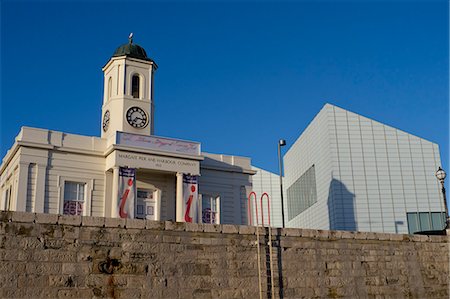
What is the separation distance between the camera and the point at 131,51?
108ft

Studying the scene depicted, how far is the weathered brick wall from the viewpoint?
1428cm

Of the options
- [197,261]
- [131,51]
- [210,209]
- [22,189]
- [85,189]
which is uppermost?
[131,51]

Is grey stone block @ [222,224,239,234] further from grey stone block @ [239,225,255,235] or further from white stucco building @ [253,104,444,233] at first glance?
white stucco building @ [253,104,444,233]

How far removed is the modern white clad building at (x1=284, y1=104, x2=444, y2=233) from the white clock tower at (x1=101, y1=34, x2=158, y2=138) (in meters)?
15.7

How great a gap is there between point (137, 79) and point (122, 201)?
8618 millimetres

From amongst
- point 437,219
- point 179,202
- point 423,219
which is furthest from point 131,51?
point 437,219

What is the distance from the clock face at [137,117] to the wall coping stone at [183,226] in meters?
15.8

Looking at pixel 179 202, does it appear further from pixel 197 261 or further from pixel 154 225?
pixel 154 225

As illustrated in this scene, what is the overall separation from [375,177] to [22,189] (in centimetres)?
2558

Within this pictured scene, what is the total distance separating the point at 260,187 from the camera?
59719 millimetres

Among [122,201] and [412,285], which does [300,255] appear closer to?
[412,285]

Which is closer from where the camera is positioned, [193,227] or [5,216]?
[5,216]

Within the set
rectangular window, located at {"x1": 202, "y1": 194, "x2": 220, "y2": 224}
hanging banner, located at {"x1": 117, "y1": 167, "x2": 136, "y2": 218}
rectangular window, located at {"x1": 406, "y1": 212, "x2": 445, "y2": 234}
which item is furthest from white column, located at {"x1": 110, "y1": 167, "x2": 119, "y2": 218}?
rectangular window, located at {"x1": 406, "y1": 212, "x2": 445, "y2": 234}

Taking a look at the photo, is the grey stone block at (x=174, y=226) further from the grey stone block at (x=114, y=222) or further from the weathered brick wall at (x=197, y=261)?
the grey stone block at (x=114, y=222)
